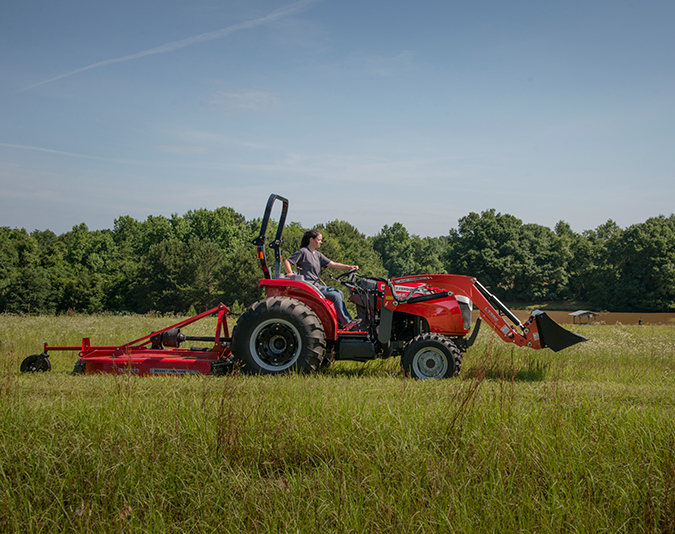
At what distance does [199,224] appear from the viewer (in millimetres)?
60938

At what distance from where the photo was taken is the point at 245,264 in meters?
44.2

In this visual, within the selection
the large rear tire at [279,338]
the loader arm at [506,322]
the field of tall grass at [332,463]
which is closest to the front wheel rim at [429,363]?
the loader arm at [506,322]

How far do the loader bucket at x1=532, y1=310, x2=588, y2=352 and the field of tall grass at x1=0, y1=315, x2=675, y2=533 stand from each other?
148 cm

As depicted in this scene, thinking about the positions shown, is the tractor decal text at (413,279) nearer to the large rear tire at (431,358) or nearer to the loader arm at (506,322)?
the loader arm at (506,322)

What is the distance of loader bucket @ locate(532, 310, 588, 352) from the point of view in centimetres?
579

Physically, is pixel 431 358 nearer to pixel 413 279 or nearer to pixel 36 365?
pixel 413 279

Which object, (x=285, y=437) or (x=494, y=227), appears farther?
(x=494, y=227)

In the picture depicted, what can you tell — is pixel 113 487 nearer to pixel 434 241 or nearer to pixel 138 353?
pixel 138 353

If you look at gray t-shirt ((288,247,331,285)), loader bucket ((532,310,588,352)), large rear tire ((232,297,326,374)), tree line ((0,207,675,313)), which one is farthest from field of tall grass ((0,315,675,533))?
tree line ((0,207,675,313))

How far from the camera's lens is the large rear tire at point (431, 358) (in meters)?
5.86

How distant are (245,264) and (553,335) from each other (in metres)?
40.0

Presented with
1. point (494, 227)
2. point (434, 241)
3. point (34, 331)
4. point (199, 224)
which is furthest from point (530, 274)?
point (434, 241)

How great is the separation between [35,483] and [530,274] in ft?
183

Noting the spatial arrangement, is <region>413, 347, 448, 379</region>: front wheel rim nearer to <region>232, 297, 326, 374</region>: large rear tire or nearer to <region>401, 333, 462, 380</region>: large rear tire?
<region>401, 333, 462, 380</region>: large rear tire
